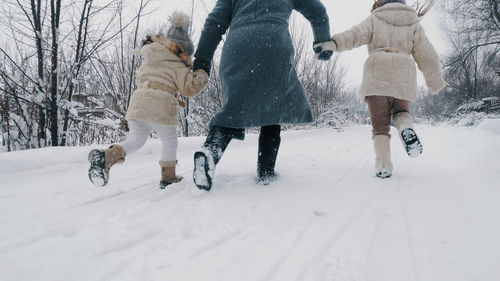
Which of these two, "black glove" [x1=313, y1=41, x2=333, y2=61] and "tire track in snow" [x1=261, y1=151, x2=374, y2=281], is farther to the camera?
"black glove" [x1=313, y1=41, x2=333, y2=61]

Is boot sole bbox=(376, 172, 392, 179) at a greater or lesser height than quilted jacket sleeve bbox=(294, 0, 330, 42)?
lesser

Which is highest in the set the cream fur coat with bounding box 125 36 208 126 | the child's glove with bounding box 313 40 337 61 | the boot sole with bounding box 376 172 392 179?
the child's glove with bounding box 313 40 337 61

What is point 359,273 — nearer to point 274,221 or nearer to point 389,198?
point 274,221

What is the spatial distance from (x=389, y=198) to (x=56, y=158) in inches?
100

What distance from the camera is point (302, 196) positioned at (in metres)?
1.46

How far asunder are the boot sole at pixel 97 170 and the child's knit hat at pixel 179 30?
0.86m

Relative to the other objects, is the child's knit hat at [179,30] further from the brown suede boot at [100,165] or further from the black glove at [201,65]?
the brown suede boot at [100,165]

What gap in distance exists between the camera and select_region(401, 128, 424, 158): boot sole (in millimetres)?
1752

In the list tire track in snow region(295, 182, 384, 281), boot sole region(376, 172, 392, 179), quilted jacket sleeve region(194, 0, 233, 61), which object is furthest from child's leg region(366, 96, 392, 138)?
quilted jacket sleeve region(194, 0, 233, 61)

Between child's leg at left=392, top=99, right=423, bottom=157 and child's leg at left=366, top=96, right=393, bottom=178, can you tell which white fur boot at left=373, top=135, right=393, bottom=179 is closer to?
child's leg at left=366, top=96, right=393, bottom=178

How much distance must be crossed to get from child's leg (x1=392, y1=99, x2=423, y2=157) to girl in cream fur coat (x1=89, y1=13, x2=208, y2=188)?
1.32m

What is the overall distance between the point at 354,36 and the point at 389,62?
0.99 feet

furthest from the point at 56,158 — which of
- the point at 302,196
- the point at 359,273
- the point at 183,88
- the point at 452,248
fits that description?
the point at 452,248

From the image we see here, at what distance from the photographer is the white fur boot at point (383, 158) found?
183cm
